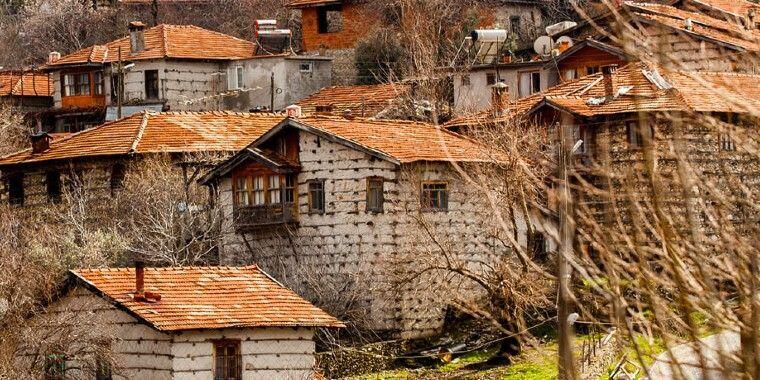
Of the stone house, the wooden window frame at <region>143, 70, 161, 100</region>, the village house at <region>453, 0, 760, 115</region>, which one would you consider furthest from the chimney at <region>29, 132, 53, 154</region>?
the village house at <region>453, 0, 760, 115</region>

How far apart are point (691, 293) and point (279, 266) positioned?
3230 cm

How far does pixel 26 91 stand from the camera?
6362cm

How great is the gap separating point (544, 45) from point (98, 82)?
49.3 ft

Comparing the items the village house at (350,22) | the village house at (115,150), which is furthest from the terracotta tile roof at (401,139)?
the village house at (350,22)

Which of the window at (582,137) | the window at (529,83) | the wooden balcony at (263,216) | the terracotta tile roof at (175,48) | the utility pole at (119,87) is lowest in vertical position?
the wooden balcony at (263,216)

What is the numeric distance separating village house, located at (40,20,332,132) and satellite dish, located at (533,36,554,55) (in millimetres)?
8561

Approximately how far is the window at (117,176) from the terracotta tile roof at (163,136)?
422mm

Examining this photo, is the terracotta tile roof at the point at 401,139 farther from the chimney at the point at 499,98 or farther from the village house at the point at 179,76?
the village house at the point at 179,76

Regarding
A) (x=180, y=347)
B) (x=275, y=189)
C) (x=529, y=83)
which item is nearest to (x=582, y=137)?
(x=275, y=189)

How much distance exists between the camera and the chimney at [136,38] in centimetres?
5997

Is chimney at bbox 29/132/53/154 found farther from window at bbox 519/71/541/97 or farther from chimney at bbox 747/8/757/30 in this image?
chimney at bbox 747/8/757/30

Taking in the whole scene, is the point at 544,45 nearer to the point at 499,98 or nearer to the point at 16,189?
the point at 499,98

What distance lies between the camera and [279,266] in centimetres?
4181

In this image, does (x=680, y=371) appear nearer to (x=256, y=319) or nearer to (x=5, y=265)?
(x=256, y=319)
